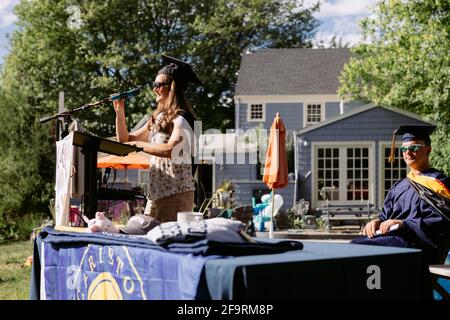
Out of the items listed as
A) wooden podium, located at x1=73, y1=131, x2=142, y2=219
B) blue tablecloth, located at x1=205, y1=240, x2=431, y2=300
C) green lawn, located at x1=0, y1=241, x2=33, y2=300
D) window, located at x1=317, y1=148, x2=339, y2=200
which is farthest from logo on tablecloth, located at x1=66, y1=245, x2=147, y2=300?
window, located at x1=317, y1=148, x2=339, y2=200

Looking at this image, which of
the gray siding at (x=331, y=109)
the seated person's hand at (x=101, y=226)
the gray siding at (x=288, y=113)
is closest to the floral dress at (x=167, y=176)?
the seated person's hand at (x=101, y=226)

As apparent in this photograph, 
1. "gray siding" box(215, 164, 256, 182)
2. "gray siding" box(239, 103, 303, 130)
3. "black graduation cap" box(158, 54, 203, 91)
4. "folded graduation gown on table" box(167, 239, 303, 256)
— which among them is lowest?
"folded graduation gown on table" box(167, 239, 303, 256)

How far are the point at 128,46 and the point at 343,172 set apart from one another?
17045 mm

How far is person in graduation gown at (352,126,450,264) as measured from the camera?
4.93 meters

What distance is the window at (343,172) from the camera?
79.8 feet

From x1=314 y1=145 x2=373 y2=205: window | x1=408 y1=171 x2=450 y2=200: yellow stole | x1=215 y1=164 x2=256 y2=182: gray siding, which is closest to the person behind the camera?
x1=408 y1=171 x2=450 y2=200: yellow stole

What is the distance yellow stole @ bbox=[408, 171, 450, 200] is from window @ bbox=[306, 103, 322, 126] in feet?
93.6

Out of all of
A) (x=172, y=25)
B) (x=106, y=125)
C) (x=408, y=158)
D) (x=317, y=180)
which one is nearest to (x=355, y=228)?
(x=317, y=180)

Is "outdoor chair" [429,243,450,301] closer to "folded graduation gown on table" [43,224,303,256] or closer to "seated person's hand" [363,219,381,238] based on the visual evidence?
"seated person's hand" [363,219,381,238]

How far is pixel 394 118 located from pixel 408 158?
18900 mm

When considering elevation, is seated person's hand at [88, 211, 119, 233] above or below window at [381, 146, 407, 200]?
below

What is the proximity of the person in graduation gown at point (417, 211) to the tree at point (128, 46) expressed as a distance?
3156 cm

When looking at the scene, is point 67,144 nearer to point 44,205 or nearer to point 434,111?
point 44,205

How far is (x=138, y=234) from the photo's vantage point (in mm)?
4309
